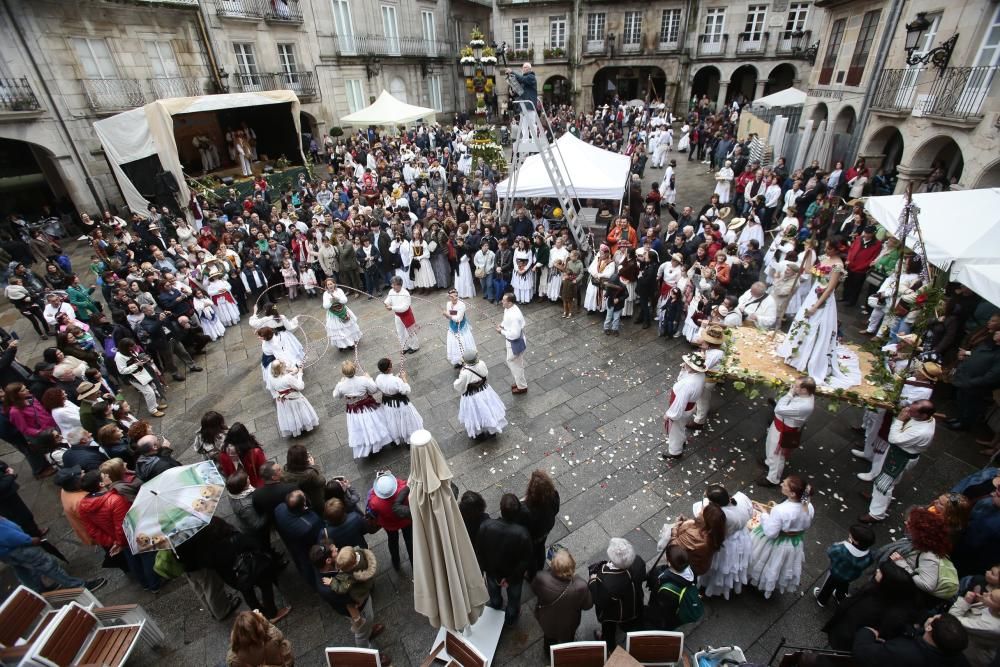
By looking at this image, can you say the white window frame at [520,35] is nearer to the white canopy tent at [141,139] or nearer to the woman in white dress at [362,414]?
the white canopy tent at [141,139]

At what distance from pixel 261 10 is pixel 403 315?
19.6 meters

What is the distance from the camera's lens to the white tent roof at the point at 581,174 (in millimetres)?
11586

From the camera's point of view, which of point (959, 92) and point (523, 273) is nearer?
point (523, 273)

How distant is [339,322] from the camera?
9.09 m

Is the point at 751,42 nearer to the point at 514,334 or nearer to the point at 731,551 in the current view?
the point at 514,334

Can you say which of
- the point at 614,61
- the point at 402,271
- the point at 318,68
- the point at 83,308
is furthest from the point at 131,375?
the point at 614,61

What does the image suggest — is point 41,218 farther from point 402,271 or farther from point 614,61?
point 614,61

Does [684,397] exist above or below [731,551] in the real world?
above

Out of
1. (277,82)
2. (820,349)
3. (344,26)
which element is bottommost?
(820,349)

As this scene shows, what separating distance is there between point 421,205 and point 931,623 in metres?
13.7

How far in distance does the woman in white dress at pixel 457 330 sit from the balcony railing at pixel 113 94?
642 inches

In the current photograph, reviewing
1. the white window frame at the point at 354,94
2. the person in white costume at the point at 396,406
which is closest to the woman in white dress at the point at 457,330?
the person in white costume at the point at 396,406

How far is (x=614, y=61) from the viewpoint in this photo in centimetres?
3130

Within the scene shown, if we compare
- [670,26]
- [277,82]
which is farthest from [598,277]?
[670,26]
